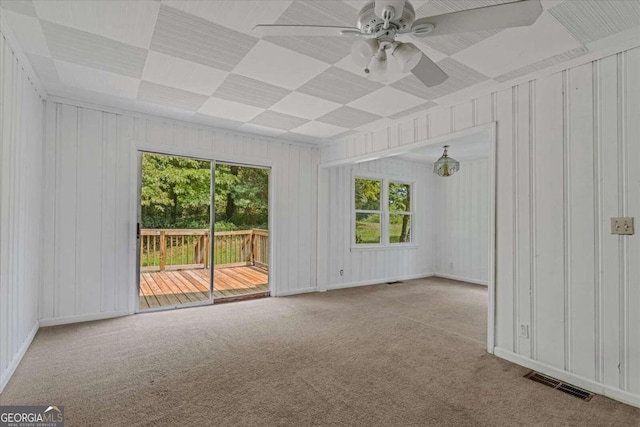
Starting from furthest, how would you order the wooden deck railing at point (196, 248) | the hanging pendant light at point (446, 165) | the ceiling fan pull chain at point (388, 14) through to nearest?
the wooden deck railing at point (196, 248), the hanging pendant light at point (446, 165), the ceiling fan pull chain at point (388, 14)

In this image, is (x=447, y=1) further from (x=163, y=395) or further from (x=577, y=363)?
(x=163, y=395)

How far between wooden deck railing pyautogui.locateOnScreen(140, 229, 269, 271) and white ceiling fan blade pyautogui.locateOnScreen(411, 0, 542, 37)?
201 inches

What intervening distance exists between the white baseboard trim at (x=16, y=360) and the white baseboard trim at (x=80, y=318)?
0.17m

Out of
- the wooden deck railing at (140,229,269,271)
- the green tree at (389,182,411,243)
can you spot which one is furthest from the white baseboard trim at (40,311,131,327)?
the green tree at (389,182,411,243)

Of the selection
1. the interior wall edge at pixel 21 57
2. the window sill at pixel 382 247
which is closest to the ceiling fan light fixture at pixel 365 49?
the interior wall edge at pixel 21 57

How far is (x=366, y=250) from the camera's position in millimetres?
6098

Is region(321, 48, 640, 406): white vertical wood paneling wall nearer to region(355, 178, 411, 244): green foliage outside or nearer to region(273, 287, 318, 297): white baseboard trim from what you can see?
region(273, 287, 318, 297): white baseboard trim

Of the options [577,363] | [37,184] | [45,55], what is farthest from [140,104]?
[577,363]

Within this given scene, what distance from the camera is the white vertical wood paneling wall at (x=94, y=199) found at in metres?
3.49

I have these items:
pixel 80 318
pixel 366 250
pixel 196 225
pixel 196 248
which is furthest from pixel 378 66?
pixel 196 248

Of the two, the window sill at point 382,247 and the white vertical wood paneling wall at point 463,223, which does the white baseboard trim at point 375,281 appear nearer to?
the white vertical wood paneling wall at point 463,223

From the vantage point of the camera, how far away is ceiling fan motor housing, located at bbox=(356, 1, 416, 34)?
4.86 ft

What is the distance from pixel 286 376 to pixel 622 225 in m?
2.65

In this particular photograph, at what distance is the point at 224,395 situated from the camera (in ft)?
7.24
